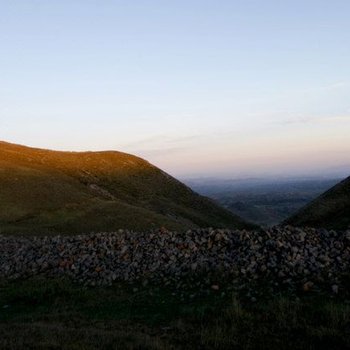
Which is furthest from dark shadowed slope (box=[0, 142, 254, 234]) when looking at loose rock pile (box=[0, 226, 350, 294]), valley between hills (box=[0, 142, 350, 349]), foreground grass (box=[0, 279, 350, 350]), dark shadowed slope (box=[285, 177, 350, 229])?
foreground grass (box=[0, 279, 350, 350])

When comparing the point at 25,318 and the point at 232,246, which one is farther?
the point at 232,246

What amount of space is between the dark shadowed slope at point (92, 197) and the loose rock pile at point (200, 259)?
17286mm

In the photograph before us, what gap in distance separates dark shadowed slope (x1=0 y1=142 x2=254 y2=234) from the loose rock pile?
17.3 m

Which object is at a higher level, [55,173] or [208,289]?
[55,173]

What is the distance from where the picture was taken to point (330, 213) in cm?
4097

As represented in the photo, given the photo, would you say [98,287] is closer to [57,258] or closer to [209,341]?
[57,258]

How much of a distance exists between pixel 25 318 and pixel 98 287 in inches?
160

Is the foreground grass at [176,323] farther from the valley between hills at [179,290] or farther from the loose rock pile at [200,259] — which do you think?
the loose rock pile at [200,259]

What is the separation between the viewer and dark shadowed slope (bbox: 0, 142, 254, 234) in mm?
46250

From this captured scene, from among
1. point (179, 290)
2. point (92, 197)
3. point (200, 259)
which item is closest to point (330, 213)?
point (200, 259)

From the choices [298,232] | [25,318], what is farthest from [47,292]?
[298,232]

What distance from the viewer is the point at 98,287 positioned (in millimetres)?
18703

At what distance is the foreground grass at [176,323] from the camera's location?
11.4m

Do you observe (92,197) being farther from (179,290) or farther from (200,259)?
(179,290)
